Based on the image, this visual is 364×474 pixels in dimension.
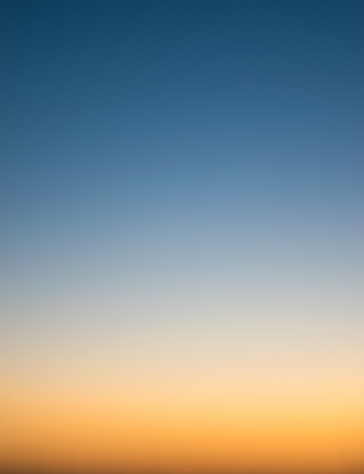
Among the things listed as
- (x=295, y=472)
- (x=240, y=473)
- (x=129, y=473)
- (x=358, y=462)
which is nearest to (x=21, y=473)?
(x=129, y=473)

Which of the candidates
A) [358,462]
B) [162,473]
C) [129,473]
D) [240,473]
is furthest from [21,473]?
[358,462]

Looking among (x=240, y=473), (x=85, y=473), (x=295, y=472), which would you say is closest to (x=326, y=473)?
(x=295, y=472)

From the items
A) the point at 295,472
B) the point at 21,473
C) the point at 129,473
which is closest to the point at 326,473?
the point at 295,472

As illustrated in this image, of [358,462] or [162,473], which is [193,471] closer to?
[162,473]

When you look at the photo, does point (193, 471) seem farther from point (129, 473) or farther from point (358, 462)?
point (358, 462)

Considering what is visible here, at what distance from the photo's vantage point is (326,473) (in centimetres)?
486

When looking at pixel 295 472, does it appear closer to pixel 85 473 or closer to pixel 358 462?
pixel 358 462

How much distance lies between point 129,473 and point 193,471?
0.60 meters

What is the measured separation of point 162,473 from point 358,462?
1801 millimetres

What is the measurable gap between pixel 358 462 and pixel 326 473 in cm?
32

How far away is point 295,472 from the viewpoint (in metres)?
4.89

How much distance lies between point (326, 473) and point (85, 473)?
87.3 inches

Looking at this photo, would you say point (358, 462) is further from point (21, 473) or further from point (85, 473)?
point (21, 473)

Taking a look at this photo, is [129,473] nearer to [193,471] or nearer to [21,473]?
[193,471]
